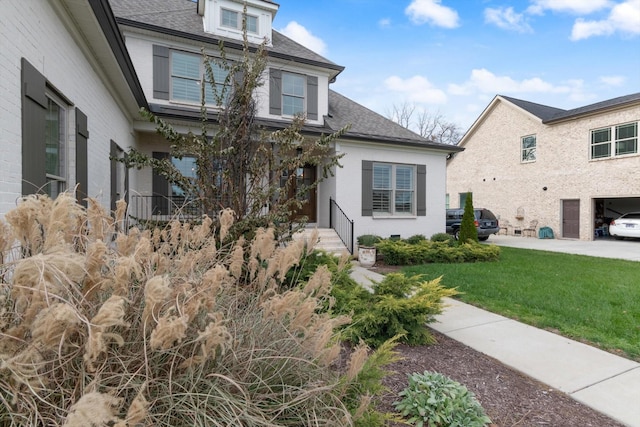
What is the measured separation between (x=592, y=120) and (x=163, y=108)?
19.1 m

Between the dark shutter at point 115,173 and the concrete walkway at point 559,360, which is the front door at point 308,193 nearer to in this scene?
the dark shutter at point 115,173

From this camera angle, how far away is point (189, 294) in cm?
142

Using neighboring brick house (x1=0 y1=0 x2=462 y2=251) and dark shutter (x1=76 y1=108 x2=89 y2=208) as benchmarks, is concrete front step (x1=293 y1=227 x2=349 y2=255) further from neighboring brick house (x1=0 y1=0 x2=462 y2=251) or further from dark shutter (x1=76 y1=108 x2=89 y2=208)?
dark shutter (x1=76 y1=108 x2=89 y2=208)

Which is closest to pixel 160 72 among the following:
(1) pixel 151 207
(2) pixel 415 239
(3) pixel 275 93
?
(3) pixel 275 93

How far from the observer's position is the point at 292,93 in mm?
10586

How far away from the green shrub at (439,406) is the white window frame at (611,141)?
1838cm

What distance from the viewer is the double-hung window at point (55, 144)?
3.79 metres

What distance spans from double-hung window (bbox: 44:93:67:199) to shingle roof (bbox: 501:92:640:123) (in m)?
20.2

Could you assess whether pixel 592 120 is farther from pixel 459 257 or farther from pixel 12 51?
pixel 12 51

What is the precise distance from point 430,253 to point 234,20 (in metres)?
9.22

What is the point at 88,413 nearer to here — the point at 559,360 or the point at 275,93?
the point at 559,360

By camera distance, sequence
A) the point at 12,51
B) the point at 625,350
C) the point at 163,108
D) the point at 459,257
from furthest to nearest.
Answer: the point at 459,257 < the point at 163,108 < the point at 625,350 < the point at 12,51

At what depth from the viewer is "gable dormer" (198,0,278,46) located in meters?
9.89

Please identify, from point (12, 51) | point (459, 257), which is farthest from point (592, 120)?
point (12, 51)
